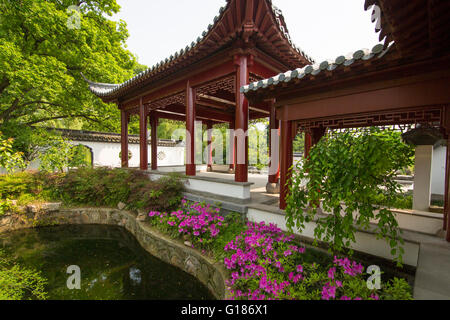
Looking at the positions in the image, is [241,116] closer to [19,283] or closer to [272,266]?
[272,266]

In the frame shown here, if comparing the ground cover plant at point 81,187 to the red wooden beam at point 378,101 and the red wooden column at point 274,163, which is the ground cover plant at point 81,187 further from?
the red wooden beam at point 378,101

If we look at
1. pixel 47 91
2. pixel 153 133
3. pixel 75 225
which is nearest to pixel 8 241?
pixel 75 225

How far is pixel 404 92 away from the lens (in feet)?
8.16

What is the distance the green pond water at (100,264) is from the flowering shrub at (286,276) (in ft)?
3.28

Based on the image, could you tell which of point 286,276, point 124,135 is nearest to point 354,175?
point 286,276

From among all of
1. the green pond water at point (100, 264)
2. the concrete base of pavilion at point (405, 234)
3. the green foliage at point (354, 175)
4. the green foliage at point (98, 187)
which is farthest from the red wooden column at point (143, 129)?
the green foliage at point (354, 175)

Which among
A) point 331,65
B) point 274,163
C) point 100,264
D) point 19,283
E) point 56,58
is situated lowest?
point 100,264

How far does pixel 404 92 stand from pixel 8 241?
866 cm

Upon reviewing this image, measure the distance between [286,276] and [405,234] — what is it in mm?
1844

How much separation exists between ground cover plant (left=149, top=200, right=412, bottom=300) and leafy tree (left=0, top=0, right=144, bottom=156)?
7679 millimetres

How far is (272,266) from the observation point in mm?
2584

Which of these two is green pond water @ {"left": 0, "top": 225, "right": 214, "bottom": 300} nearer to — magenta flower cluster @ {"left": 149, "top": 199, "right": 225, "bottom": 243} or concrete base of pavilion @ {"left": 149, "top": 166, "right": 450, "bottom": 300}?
magenta flower cluster @ {"left": 149, "top": 199, "right": 225, "bottom": 243}

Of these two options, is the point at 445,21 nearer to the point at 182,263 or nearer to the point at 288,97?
the point at 288,97

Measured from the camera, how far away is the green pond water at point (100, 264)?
3170 millimetres
